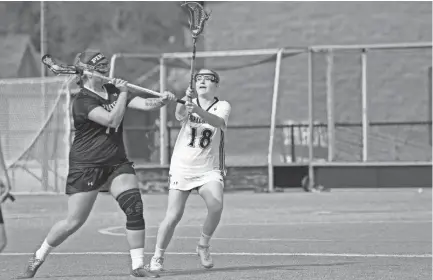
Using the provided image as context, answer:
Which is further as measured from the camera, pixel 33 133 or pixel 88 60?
pixel 33 133

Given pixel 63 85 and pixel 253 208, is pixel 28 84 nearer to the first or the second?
pixel 63 85

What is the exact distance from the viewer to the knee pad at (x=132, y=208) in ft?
33.2

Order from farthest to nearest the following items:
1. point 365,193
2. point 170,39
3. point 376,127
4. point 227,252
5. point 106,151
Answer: point 170,39 → point 376,127 → point 365,193 → point 227,252 → point 106,151

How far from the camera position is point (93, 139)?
1030 centimetres

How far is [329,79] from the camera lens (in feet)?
80.7

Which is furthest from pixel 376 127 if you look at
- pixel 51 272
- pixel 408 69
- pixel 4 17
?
pixel 4 17

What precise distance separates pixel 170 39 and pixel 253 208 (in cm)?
6056

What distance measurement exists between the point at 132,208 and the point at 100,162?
464 millimetres

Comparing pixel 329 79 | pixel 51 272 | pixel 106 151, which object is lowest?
pixel 51 272

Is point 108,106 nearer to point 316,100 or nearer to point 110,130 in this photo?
point 110,130

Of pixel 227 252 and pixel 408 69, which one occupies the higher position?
pixel 408 69

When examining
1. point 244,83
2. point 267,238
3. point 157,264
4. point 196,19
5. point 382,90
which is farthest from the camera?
point 382,90

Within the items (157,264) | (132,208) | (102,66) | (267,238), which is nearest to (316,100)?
(267,238)

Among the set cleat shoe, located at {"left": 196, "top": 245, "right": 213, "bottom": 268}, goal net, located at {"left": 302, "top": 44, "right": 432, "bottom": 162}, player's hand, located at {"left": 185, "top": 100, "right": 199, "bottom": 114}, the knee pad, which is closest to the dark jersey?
the knee pad
